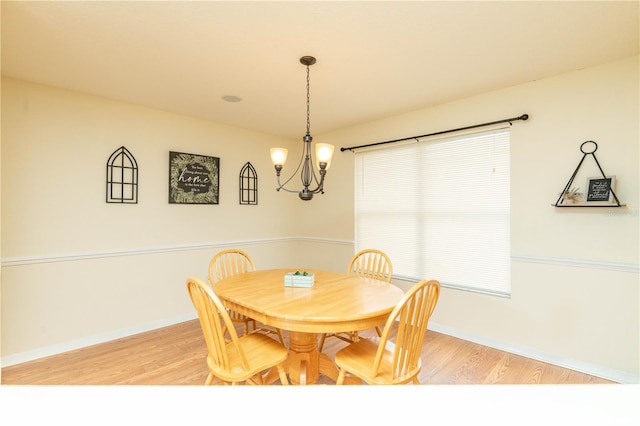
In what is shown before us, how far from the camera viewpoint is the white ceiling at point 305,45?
5.41 feet

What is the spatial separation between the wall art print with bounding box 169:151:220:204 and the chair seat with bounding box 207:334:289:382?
208 centimetres

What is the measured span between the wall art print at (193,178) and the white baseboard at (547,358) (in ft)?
9.68

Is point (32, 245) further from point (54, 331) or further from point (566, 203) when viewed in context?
point (566, 203)

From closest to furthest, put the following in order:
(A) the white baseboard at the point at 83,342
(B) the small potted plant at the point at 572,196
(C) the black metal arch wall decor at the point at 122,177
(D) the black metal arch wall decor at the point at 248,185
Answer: (B) the small potted plant at the point at 572,196 < (A) the white baseboard at the point at 83,342 < (C) the black metal arch wall decor at the point at 122,177 < (D) the black metal arch wall decor at the point at 248,185

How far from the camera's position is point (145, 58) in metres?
Answer: 2.15

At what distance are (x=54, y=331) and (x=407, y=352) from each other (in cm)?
298

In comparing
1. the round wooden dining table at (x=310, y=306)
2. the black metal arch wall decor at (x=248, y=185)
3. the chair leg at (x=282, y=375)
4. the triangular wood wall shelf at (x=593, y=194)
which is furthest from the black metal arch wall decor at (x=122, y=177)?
the triangular wood wall shelf at (x=593, y=194)

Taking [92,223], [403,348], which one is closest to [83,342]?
[92,223]

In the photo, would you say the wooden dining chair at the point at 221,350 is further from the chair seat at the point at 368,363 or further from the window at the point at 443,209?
the window at the point at 443,209

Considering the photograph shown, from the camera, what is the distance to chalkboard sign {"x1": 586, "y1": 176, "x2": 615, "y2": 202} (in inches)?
85.5

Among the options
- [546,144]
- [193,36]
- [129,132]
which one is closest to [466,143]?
[546,144]

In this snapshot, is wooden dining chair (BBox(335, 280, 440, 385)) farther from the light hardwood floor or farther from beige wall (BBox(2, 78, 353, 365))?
beige wall (BBox(2, 78, 353, 365))

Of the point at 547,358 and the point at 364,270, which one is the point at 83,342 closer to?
the point at 364,270

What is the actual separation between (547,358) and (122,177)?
4165mm
